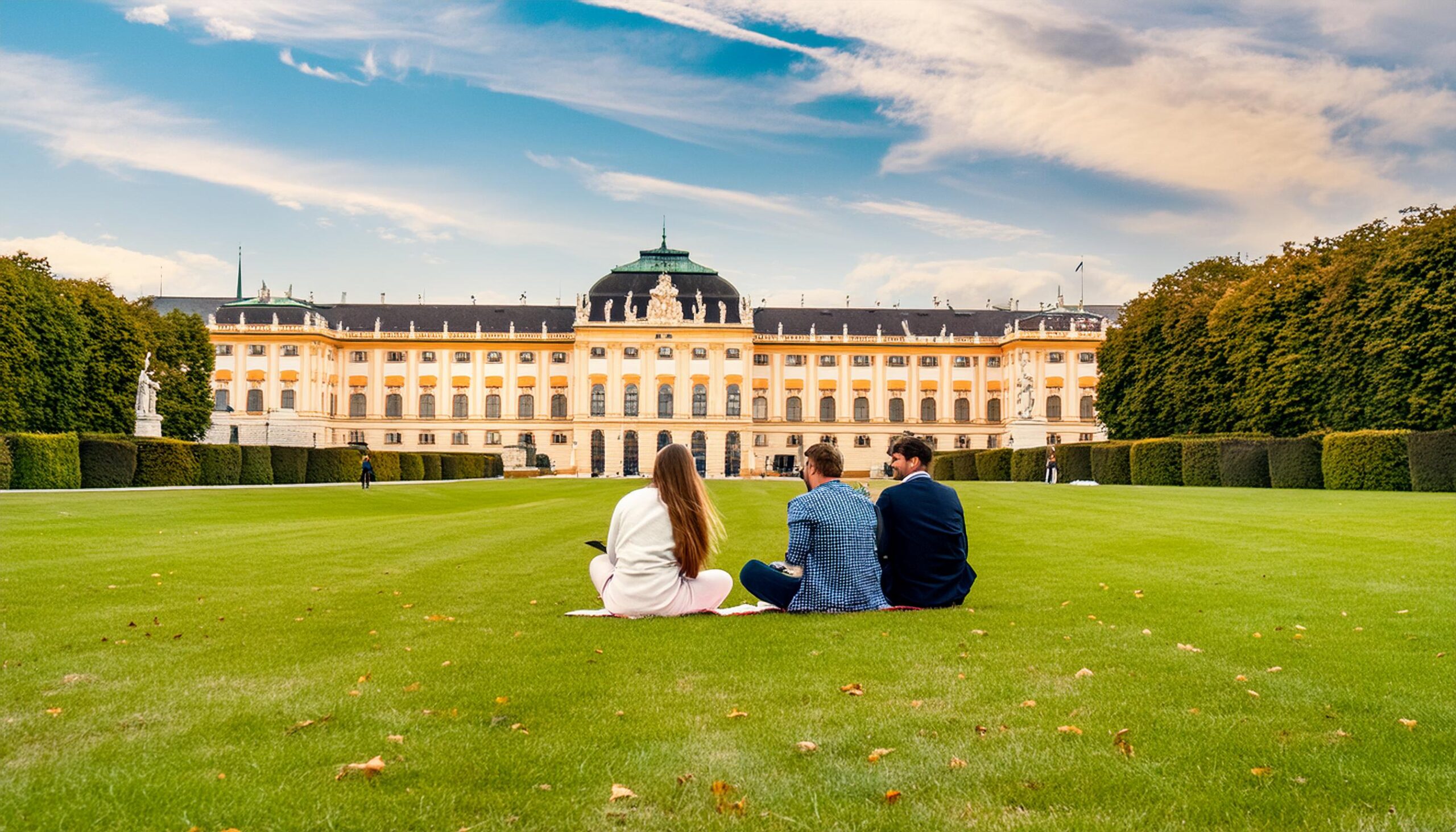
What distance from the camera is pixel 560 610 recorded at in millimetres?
7293

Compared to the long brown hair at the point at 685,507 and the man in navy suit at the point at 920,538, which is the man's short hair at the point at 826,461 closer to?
the man in navy suit at the point at 920,538

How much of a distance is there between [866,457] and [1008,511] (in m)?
62.9

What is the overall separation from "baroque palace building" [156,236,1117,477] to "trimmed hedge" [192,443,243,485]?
1744 inches

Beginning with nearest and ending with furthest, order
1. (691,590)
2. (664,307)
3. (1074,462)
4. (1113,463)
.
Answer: (691,590) → (1113,463) → (1074,462) → (664,307)

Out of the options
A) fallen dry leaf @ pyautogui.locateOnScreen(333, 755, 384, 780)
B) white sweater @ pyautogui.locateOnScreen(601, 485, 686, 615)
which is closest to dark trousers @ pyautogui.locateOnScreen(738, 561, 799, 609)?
white sweater @ pyautogui.locateOnScreen(601, 485, 686, 615)

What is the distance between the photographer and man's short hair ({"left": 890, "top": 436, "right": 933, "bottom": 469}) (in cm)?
709

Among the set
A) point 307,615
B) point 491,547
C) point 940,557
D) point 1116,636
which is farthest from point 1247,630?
point 491,547

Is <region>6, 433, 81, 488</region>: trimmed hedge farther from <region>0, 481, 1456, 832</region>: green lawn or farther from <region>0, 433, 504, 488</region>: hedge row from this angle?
<region>0, 481, 1456, 832</region>: green lawn

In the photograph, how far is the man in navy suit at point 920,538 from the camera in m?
6.96

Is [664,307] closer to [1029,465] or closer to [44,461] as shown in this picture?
[1029,465]

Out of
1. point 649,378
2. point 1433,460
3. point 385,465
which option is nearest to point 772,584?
point 1433,460

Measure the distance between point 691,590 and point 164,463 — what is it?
28971 millimetres

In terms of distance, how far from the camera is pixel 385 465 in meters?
43.5

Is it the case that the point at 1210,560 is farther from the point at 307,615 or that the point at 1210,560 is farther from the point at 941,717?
the point at 307,615
